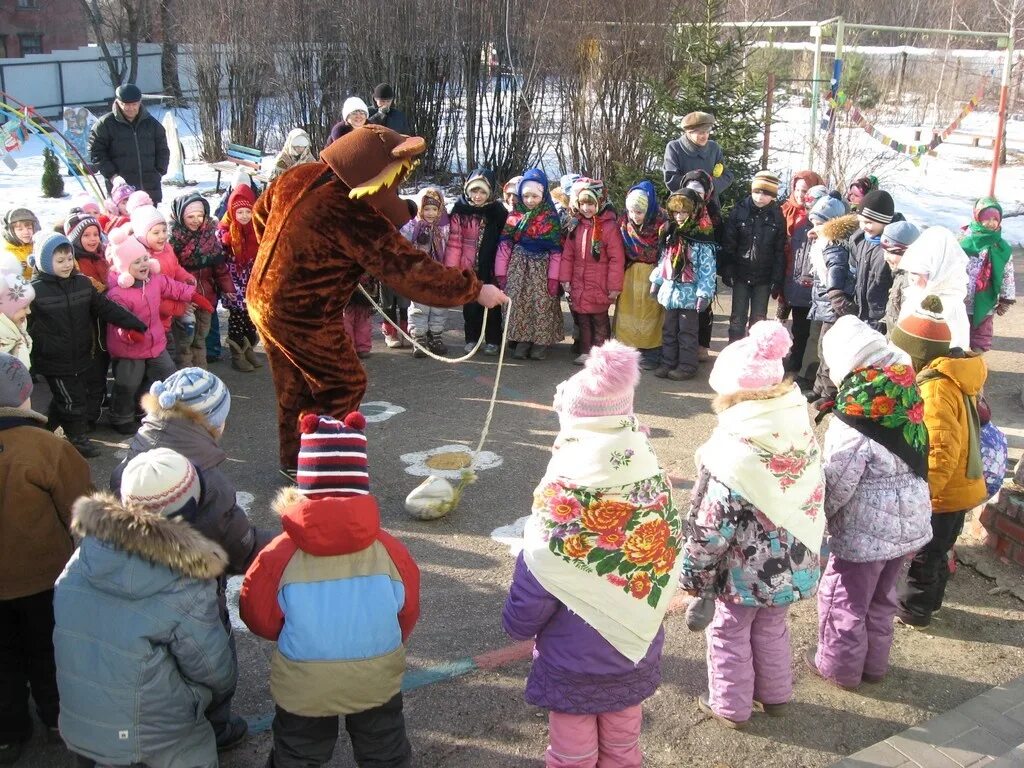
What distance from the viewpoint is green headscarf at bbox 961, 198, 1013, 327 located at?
742 cm

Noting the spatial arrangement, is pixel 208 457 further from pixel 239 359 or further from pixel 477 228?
pixel 477 228

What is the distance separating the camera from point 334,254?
5359 millimetres

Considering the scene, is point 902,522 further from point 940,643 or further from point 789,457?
point 940,643

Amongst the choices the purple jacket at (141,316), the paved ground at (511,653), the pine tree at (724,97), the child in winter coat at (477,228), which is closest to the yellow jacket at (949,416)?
the paved ground at (511,653)

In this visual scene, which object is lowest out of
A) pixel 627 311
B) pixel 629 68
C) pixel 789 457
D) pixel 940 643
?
pixel 940 643

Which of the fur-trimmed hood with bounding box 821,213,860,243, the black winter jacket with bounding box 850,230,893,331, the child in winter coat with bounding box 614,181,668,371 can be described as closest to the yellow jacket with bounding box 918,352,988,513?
the black winter jacket with bounding box 850,230,893,331

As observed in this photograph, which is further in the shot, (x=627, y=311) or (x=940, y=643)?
(x=627, y=311)

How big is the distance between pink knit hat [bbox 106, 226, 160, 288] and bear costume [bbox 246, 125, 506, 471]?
146cm

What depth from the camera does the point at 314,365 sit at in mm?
5547

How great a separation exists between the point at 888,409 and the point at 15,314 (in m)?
4.78

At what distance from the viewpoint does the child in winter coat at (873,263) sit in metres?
7.11

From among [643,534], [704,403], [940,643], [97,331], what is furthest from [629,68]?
[643,534]

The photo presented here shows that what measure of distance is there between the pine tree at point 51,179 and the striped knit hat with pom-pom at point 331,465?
1329cm

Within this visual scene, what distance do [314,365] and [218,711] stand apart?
2393mm
